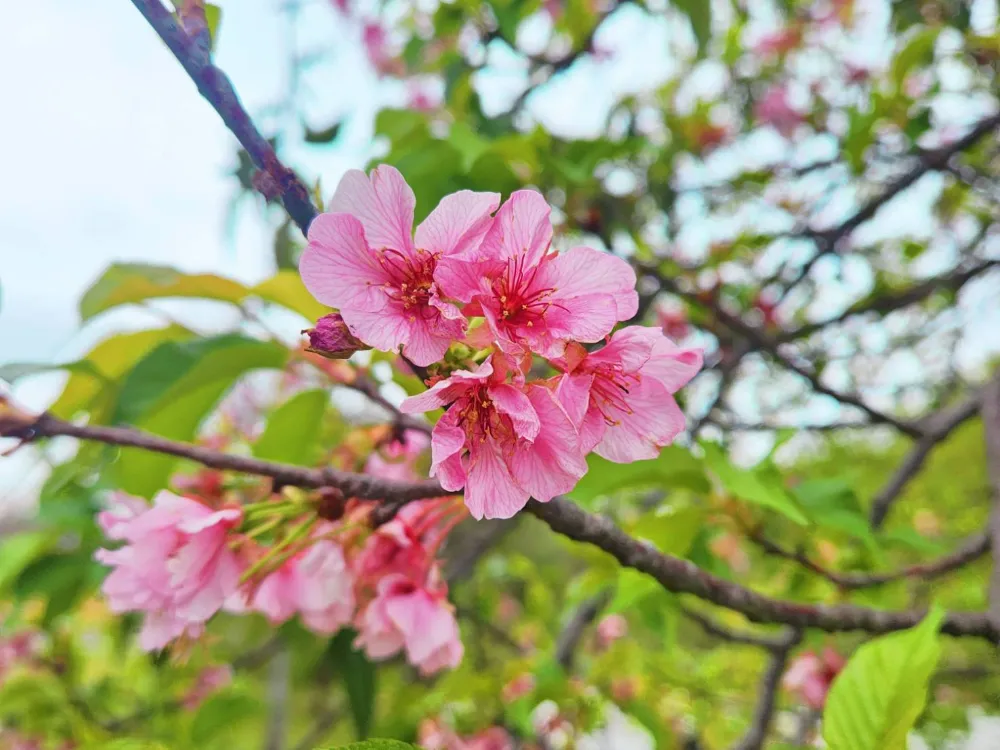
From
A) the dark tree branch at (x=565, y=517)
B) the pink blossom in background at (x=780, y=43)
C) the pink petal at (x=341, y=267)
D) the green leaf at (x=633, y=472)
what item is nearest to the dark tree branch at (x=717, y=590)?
the dark tree branch at (x=565, y=517)

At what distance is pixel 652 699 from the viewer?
1883 mm

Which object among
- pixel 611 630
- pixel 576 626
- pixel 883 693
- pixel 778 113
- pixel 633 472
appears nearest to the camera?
pixel 883 693

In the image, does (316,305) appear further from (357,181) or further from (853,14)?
(853,14)

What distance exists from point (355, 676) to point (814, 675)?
927 millimetres

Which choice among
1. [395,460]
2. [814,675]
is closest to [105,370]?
[395,460]

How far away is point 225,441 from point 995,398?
1517 millimetres

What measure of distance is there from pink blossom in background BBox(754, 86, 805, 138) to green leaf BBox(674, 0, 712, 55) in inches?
65.2

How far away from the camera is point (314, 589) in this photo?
2.27ft

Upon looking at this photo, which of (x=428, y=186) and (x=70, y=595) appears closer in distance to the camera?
(x=428, y=186)

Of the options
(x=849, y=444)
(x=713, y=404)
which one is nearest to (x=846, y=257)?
(x=713, y=404)

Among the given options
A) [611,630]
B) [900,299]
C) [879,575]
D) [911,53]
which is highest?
[911,53]

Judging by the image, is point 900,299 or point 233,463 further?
point 900,299

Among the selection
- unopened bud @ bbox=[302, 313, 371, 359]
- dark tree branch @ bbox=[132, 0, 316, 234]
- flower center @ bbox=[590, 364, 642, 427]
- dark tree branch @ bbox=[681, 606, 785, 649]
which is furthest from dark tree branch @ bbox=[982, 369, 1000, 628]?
dark tree branch @ bbox=[132, 0, 316, 234]

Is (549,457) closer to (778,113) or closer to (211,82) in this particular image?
(211,82)
